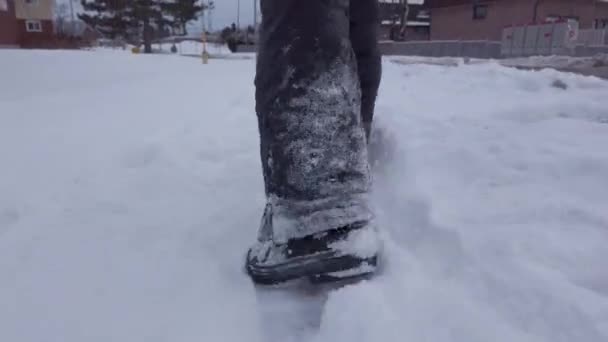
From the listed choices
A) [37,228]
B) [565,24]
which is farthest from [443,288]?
[565,24]

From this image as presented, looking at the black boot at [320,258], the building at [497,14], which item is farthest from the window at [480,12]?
the black boot at [320,258]

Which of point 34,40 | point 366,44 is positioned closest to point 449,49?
point 366,44

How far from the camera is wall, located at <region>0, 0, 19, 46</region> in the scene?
75.4 feet

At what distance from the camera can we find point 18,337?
0.85m

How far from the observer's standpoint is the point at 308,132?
952 millimetres

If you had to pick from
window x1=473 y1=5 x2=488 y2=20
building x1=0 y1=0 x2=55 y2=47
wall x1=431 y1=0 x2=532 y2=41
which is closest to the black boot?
wall x1=431 y1=0 x2=532 y2=41

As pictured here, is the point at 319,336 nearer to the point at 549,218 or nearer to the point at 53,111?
the point at 549,218

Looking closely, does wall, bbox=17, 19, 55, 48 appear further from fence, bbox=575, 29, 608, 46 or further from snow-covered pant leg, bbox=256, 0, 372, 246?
snow-covered pant leg, bbox=256, 0, 372, 246

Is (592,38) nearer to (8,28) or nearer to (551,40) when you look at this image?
(551,40)

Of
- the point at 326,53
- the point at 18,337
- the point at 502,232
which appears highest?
the point at 326,53

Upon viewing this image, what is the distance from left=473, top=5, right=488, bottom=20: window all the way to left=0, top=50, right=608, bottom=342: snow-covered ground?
27162 mm

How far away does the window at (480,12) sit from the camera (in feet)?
86.7

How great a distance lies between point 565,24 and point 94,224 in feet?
57.4

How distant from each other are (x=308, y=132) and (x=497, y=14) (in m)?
28.2
